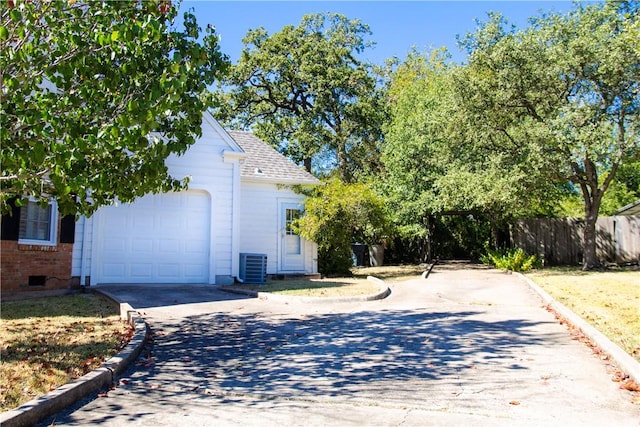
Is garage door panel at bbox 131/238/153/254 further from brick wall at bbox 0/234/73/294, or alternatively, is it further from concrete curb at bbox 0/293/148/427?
concrete curb at bbox 0/293/148/427

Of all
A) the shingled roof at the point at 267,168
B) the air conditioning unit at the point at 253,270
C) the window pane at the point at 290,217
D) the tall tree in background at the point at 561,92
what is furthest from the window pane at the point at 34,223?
the tall tree in background at the point at 561,92

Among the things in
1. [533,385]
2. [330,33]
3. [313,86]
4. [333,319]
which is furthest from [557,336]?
[330,33]

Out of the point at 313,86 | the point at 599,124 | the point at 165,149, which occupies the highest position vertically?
the point at 313,86

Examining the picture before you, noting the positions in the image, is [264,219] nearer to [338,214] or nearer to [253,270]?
[338,214]

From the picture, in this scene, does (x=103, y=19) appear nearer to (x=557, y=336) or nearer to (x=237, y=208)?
(x=557, y=336)

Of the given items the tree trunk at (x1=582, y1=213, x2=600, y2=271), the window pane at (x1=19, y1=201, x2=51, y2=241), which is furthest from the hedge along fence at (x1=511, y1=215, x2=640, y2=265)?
the window pane at (x1=19, y1=201, x2=51, y2=241)

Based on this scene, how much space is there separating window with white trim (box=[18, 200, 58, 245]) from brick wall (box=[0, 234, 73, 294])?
0.74ft

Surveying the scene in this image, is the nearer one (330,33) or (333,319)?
(333,319)

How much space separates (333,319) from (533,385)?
4.37 meters

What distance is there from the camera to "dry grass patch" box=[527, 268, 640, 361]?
23.1 ft

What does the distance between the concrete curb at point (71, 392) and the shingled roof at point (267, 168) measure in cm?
1078

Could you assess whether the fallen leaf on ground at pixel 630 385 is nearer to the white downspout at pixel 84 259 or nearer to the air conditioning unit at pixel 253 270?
the air conditioning unit at pixel 253 270

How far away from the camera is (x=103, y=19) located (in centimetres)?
536

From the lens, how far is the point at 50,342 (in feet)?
21.1
